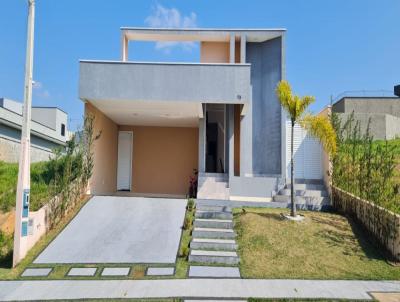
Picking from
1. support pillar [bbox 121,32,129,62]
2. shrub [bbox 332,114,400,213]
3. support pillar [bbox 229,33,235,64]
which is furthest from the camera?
support pillar [bbox 121,32,129,62]

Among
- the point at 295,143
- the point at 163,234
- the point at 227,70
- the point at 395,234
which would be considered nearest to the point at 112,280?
the point at 163,234

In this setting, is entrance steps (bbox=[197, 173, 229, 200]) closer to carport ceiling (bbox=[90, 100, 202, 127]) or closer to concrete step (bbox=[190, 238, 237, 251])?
carport ceiling (bbox=[90, 100, 202, 127])

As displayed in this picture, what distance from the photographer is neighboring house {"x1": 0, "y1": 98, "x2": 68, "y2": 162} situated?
1612cm

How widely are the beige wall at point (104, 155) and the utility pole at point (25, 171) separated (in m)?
3.84

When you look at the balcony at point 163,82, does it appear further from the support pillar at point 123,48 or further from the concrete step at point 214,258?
the concrete step at point 214,258

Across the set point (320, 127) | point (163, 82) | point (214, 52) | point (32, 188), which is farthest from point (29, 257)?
point (214, 52)

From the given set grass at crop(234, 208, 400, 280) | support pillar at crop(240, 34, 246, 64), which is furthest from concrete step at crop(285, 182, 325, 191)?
support pillar at crop(240, 34, 246, 64)

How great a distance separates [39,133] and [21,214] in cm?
1581

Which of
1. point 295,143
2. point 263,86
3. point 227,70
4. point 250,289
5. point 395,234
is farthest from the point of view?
point 263,86

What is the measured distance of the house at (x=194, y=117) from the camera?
10836 millimetres

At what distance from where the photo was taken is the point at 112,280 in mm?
6336

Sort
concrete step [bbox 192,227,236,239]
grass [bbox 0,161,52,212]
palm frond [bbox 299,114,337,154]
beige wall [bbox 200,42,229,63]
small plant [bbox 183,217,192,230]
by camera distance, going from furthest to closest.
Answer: beige wall [bbox 200,42,229,63]
palm frond [bbox 299,114,337,154]
small plant [bbox 183,217,192,230]
grass [bbox 0,161,52,212]
concrete step [bbox 192,227,236,239]

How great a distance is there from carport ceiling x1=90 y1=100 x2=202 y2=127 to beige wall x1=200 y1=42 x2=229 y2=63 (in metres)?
3.31

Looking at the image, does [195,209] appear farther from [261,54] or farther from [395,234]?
[261,54]
